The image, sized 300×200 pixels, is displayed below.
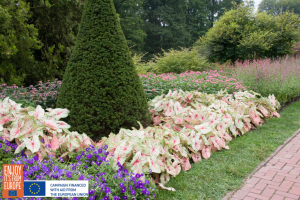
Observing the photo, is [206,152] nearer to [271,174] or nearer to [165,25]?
[271,174]

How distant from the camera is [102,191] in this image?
6.17 feet

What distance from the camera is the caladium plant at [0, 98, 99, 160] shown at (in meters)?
2.52

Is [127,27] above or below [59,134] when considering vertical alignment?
above

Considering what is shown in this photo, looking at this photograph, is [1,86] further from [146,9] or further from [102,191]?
[146,9]

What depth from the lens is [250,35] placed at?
11.8 m

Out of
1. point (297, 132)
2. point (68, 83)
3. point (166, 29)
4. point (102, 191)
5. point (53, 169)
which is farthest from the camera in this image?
point (166, 29)

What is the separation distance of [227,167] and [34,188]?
224 cm

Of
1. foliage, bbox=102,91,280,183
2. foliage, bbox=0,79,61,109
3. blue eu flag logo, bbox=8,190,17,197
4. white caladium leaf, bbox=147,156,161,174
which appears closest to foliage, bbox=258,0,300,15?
foliage, bbox=102,91,280,183

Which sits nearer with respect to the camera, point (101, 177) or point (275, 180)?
point (101, 177)

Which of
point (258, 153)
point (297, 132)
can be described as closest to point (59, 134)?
point (258, 153)

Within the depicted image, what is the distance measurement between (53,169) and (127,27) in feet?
69.8

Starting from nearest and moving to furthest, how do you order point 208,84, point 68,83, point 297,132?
point 68,83, point 297,132, point 208,84

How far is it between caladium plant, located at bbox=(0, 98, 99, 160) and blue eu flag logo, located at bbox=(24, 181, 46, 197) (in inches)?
21.9

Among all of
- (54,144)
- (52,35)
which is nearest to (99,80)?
(54,144)
